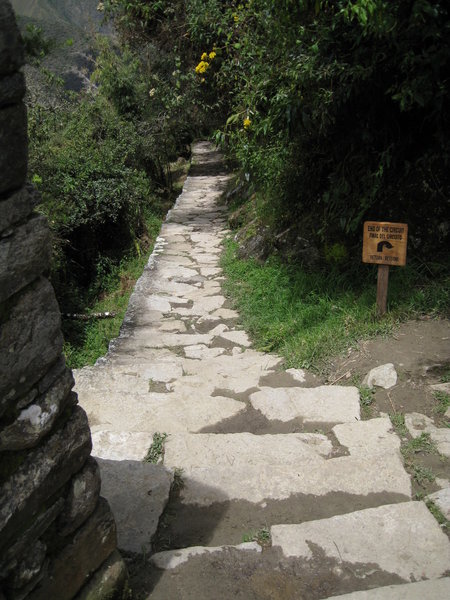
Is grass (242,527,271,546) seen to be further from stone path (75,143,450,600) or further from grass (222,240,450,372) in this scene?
grass (222,240,450,372)

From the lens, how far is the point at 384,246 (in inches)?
152

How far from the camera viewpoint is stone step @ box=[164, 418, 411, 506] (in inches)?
97.7

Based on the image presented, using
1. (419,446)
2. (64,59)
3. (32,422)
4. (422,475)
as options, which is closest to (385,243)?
(419,446)

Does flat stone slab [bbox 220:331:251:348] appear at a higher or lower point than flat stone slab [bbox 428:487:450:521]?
lower

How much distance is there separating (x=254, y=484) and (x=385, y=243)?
2188mm

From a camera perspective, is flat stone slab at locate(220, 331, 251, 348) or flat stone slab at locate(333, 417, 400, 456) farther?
flat stone slab at locate(220, 331, 251, 348)

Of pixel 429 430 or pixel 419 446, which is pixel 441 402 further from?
pixel 419 446

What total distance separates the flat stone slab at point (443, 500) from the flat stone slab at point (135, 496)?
1246 millimetres

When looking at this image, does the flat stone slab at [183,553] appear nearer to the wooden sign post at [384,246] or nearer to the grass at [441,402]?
the grass at [441,402]

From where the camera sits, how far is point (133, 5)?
8.84 m

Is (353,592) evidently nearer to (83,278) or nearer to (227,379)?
(227,379)

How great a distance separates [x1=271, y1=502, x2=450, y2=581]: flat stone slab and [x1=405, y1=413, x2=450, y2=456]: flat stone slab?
1.75 ft

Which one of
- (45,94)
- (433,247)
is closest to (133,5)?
(45,94)

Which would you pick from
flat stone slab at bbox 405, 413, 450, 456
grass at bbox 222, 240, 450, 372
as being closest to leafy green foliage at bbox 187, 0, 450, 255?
grass at bbox 222, 240, 450, 372
